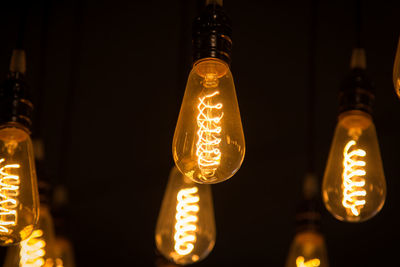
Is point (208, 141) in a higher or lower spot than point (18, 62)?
lower

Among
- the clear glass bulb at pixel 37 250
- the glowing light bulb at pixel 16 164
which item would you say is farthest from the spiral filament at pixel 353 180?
the clear glass bulb at pixel 37 250

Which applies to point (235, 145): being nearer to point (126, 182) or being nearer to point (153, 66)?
point (153, 66)

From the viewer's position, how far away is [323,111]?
3.36m

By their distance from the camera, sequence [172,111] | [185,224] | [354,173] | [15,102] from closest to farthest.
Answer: [15,102], [354,173], [185,224], [172,111]

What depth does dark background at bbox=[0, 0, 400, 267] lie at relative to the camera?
2.88 m

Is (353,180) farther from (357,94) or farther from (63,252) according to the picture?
(63,252)

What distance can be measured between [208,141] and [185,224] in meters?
0.59

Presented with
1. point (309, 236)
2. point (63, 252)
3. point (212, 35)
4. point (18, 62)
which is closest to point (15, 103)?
point (18, 62)

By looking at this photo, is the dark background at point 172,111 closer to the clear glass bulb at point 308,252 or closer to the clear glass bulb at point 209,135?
the clear glass bulb at point 308,252

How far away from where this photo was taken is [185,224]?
1.72 meters

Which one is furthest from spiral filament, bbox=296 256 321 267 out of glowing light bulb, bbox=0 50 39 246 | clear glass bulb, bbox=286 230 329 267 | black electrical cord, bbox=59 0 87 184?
black electrical cord, bbox=59 0 87 184

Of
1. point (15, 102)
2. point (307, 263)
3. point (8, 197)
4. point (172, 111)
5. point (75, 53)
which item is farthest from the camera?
point (172, 111)

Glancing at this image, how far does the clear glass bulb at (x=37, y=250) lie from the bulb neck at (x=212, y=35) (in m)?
0.72

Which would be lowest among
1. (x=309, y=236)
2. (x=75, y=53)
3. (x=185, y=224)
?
(x=185, y=224)
